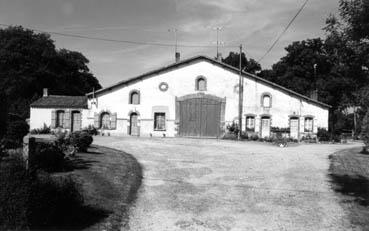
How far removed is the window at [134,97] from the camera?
34.5m

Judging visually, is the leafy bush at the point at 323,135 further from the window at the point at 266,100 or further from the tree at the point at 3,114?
the tree at the point at 3,114

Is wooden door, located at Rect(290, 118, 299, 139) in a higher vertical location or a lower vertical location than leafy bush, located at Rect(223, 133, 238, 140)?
higher

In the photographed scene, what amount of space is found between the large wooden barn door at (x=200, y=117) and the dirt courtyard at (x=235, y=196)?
55.4ft

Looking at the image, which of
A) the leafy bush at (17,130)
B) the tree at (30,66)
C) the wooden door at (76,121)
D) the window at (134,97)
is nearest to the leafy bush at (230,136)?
the window at (134,97)

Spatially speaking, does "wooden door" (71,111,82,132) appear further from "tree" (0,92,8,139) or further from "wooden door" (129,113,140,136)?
"tree" (0,92,8,139)

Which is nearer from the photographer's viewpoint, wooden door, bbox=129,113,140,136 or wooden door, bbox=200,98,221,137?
wooden door, bbox=200,98,221,137

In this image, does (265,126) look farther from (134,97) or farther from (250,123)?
(134,97)

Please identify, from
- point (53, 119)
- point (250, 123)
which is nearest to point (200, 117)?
point (250, 123)

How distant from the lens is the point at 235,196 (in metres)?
10.4

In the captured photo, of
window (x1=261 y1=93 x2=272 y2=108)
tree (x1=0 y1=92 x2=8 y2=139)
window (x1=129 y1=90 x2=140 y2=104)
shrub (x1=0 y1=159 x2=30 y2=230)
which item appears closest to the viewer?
shrub (x1=0 y1=159 x2=30 y2=230)

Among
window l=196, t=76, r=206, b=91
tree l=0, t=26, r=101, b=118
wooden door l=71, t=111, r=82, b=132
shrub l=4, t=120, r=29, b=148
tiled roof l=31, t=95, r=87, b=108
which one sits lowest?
shrub l=4, t=120, r=29, b=148

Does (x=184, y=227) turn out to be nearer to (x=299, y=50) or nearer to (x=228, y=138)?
(x=228, y=138)

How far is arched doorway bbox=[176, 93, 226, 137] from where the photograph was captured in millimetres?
33875

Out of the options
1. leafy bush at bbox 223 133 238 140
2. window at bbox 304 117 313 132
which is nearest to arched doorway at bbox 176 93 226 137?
leafy bush at bbox 223 133 238 140
